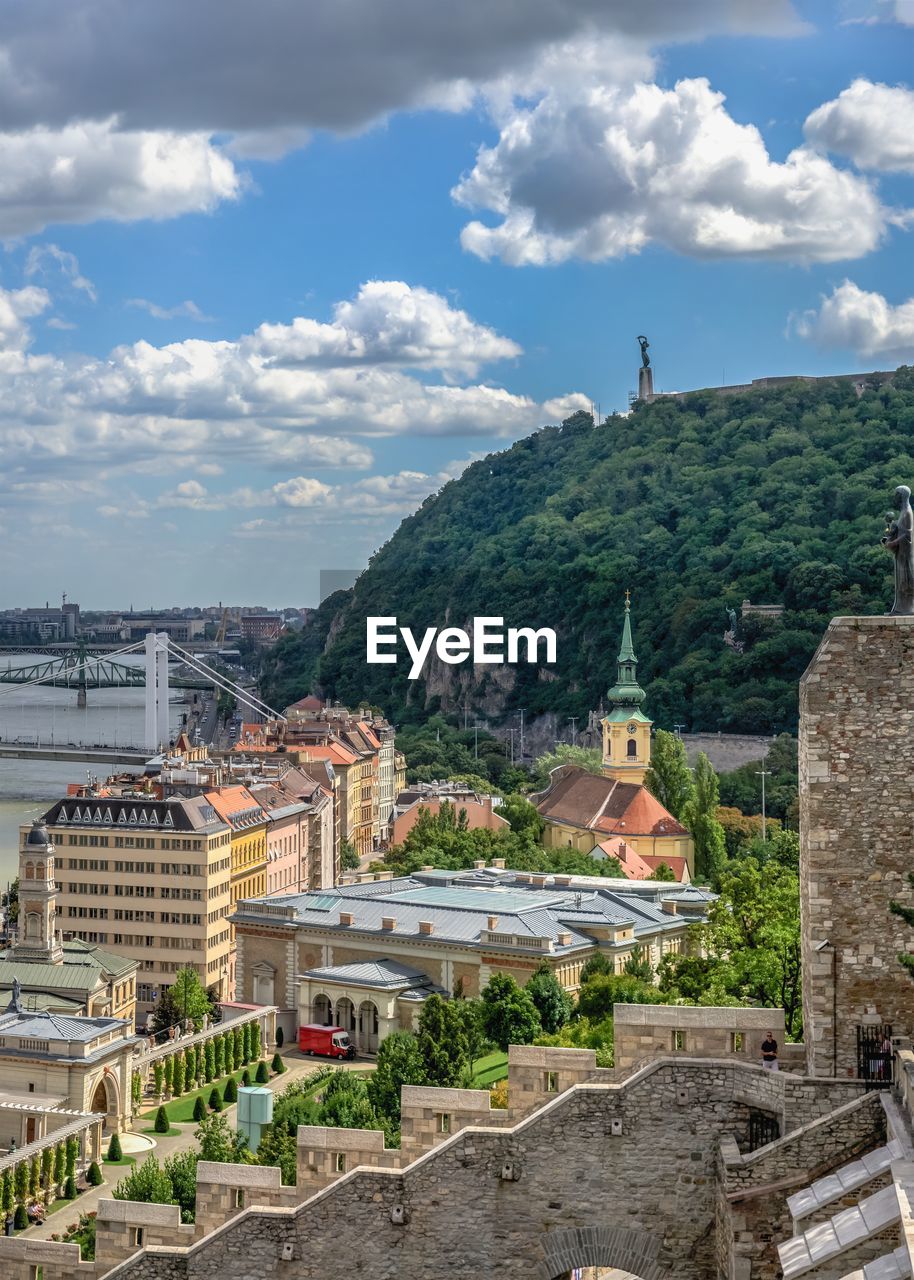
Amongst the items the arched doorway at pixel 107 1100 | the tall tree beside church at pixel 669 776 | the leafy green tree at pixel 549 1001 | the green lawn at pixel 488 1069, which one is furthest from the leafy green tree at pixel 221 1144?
the tall tree beside church at pixel 669 776

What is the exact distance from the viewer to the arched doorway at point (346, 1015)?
64.4 metres

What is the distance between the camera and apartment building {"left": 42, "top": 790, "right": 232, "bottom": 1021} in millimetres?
75750

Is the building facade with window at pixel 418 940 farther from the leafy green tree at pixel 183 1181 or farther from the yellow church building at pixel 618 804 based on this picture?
the leafy green tree at pixel 183 1181

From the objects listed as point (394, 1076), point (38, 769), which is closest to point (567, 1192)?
point (394, 1076)

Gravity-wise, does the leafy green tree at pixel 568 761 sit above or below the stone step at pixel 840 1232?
below

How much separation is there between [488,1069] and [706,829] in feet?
143

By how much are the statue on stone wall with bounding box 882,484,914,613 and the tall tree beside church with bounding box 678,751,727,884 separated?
69447 millimetres

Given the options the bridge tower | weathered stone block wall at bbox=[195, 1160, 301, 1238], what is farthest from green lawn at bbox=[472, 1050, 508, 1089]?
the bridge tower

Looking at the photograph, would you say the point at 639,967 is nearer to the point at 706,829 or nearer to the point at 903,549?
the point at 706,829

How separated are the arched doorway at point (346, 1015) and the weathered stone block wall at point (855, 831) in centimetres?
4706

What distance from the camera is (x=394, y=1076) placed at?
149ft

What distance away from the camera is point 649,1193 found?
61.6ft

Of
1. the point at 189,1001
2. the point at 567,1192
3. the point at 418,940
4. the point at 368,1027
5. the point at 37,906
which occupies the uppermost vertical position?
the point at 567,1192

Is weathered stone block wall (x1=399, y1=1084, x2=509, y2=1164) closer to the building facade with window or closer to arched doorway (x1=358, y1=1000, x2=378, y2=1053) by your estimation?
the building facade with window
